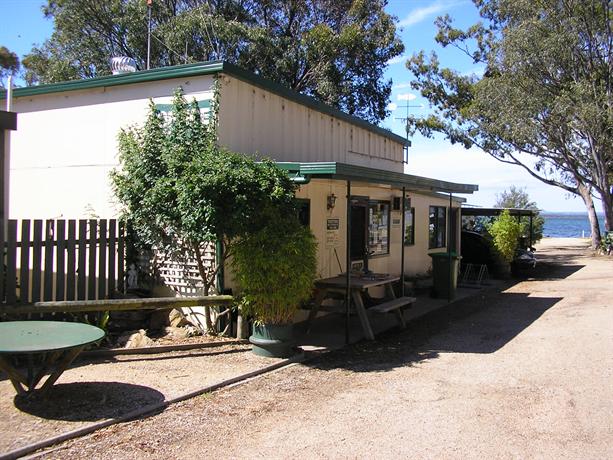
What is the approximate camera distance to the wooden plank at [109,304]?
20.6 ft

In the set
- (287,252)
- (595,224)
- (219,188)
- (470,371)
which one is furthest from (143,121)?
(595,224)

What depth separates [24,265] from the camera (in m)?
6.55

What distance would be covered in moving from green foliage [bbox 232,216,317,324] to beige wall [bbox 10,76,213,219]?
2.70 m

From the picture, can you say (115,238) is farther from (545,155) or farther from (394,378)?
(545,155)

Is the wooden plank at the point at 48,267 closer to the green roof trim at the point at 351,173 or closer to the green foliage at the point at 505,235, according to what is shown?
the green roof trim at the point at 351,173

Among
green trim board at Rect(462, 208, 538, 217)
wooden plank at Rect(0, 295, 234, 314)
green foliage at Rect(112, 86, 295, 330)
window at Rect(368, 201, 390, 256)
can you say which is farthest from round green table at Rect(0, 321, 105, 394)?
green trim board at Rect(462, 208, 538, 217)

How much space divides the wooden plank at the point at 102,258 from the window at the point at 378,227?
19.0ft

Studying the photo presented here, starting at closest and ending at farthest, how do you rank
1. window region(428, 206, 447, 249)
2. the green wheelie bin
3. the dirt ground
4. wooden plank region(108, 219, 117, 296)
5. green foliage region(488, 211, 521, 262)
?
the dirt ground
wooden plank region(108, 219, 117, 296)
the green wheelie bin
window region(428, 206, 447, 249)
green foliage region(488, 211, 521, 262)

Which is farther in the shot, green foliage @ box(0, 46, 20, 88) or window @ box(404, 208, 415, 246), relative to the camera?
green foliage @ box(0, 46, 20, 88)

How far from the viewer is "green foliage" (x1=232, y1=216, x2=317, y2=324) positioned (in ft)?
21.8

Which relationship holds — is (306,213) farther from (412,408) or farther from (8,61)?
(8,61)

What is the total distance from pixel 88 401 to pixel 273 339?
2.41m

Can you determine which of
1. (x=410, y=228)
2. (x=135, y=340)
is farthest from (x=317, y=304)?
(x=410, y=228)

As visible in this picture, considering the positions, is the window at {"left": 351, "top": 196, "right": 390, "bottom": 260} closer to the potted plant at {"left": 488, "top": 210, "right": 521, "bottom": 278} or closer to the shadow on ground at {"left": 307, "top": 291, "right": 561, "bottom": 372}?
the shadow on ground at {"left": 307, "top": 291, "right": 561, "bottom": 372}
